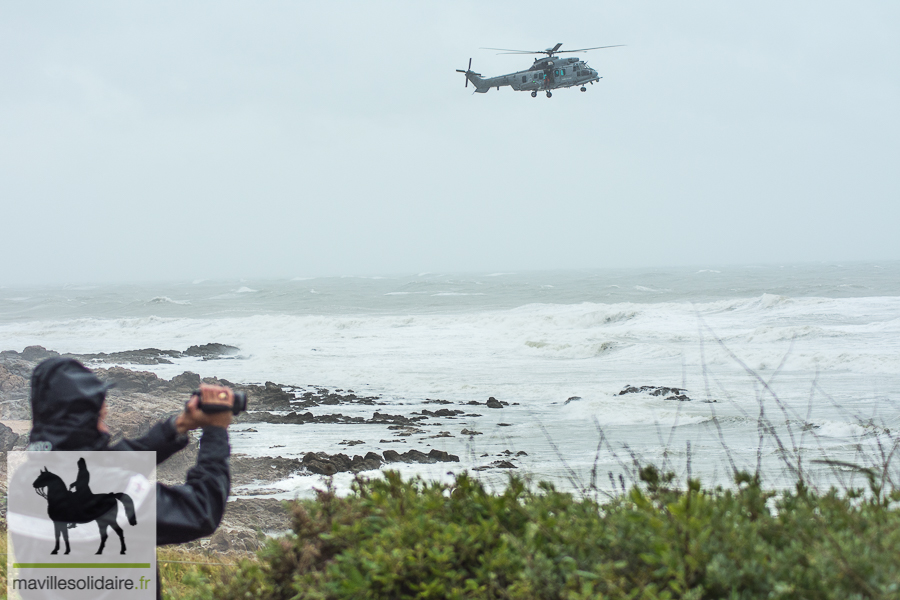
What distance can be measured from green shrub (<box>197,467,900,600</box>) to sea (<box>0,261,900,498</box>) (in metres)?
0.24

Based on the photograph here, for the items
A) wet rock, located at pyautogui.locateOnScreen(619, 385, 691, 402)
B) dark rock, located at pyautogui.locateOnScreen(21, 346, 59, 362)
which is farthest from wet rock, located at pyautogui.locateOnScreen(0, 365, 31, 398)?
wet rock, located at pyautogui.locateOnScreen(619, 385, 691, 402)

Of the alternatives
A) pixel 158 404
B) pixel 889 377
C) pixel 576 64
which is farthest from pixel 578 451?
pixel 576 64

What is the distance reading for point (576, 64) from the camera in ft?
71.5

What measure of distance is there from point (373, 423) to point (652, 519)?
13248 millimetres

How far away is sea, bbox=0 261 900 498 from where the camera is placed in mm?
9359

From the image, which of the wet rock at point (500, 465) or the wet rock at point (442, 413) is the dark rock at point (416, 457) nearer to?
the wet rock at point (500, 465)

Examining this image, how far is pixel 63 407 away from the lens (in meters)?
2.11

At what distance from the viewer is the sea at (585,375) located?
936 cm

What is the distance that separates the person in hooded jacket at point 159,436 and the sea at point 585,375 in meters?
0.57

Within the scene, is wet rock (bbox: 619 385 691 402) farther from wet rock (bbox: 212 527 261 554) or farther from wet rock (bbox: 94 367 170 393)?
wet rock (bbox: 94 367 170 393)

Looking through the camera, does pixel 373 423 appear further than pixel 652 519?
Yes

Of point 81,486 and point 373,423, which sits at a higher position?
point 81,486

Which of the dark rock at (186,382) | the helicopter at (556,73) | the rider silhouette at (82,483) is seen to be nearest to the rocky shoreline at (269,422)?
the dark rock at (186,382)

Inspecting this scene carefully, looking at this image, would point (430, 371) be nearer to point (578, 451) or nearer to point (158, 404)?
point (158, 404)
